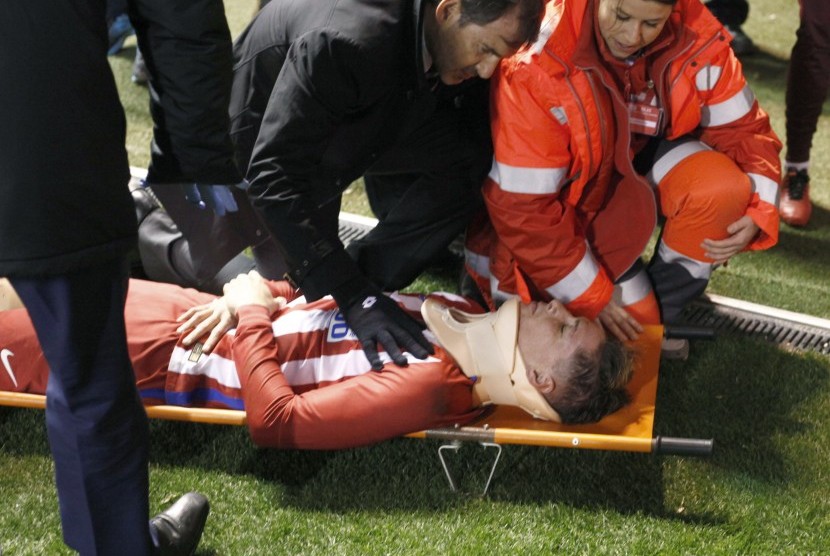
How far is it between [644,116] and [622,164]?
19 cm

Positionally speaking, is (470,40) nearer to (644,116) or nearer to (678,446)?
(644,116)

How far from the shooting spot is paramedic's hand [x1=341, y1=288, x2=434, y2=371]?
2.73 meters

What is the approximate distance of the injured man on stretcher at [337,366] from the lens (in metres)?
2.67

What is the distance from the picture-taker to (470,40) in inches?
101

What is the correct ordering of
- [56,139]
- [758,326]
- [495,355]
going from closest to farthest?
1. [56,139]
2. [495,355]
3. [758,326]

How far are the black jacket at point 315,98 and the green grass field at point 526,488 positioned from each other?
1.77 ft

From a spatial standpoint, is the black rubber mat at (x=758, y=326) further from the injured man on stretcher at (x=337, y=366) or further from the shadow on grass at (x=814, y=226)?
the injured man on stretcher at (x=337, y=366)

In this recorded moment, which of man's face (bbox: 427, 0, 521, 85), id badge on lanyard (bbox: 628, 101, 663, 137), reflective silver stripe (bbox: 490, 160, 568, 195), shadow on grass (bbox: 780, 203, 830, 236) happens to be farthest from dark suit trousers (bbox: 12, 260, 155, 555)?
shadow on grass (bbox: 780, 203, 830, 236)

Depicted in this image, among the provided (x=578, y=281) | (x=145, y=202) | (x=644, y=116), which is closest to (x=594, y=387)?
(x=578, y=281)

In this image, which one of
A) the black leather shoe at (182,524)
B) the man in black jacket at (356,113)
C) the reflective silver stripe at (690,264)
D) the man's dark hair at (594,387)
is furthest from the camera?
the reflective silver stripe at (690,264)

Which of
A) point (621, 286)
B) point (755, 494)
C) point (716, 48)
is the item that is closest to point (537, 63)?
point (716, 48)

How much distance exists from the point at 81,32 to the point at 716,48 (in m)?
1.94

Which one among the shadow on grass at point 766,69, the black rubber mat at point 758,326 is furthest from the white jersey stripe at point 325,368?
the shadow on grass at point 766,69

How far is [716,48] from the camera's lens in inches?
120
